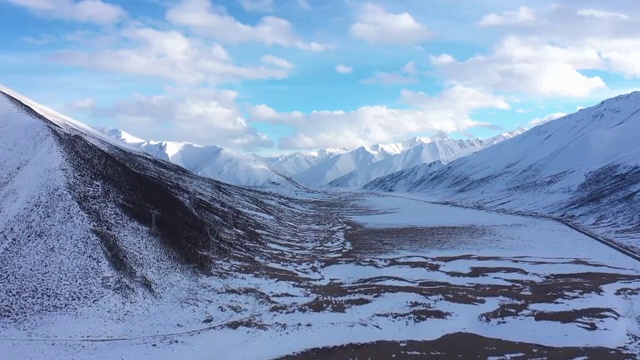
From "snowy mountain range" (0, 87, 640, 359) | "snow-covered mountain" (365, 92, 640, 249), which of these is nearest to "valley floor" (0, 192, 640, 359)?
"snowy mountain range" (0, 87, 640, 359)

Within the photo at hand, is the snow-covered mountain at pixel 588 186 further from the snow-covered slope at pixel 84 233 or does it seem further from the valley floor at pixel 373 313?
the snow-covered slope at pixel 84 233

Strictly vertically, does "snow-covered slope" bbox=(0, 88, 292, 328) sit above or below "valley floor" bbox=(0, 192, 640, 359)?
above

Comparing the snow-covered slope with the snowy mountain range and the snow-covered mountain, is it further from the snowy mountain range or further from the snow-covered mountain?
the snow-covered mountain

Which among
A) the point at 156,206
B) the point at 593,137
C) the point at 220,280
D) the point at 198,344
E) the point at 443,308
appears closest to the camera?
the point at 198,344

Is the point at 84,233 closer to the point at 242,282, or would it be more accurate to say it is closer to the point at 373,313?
the point at 242,282

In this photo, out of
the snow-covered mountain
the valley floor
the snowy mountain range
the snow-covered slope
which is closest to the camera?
the valley floor

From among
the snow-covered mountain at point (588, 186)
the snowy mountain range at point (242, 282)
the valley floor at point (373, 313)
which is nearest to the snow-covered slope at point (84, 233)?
the snowy mountain range at point (242, 282)

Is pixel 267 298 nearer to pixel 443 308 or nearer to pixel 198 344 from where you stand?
pixel 198 344

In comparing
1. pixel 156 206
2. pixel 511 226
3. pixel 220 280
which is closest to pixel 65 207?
pixel 156 206

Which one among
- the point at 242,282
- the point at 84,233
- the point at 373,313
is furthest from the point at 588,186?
the point at 84,233
